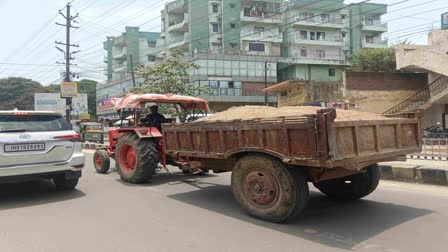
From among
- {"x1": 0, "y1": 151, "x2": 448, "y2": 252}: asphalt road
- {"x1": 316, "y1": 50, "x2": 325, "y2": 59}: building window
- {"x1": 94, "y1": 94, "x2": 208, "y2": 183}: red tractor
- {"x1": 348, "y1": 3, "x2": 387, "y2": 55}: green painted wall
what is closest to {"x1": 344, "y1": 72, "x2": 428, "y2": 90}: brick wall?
{"x1": 94, "y1": 94, "x2": 208, "y2": 183}: red tractor

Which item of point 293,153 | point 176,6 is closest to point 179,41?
point 176,6

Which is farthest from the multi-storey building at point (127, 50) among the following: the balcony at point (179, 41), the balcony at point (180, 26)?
the balcony at point (180, 26)

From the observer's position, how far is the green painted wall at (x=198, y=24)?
6003 cm

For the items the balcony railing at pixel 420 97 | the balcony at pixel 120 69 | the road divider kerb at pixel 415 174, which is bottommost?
the road divider kerb at pixel 415 174

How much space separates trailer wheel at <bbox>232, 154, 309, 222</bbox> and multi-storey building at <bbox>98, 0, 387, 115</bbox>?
45.3 m

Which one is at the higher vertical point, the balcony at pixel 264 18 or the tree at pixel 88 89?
the balcony at pixel 264 18

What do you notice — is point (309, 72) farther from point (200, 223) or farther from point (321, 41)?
point (200, 223)

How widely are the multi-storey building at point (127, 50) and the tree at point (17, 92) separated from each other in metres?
15.1

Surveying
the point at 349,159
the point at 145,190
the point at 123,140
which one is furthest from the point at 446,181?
the point at 123,140

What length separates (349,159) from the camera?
201 inches

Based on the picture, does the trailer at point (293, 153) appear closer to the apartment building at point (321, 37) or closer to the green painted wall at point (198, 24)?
the apartment building at point (321, 37)

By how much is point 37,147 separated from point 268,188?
14.0 ft

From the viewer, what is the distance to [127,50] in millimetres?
78312

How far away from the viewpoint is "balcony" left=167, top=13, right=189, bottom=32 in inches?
2413
